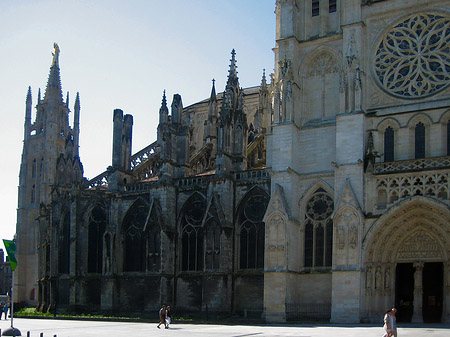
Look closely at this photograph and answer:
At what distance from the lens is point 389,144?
30.1 meters

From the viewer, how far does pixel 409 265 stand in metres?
30.1

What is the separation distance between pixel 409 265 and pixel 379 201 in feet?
11.8

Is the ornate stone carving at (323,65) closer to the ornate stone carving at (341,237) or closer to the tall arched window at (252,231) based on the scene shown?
the tall arched window at (252,231)

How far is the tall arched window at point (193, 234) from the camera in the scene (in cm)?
3647

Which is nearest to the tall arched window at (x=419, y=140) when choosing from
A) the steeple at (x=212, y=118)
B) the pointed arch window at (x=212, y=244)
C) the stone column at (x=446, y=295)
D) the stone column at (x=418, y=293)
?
the stone column at (x=418, y=293)

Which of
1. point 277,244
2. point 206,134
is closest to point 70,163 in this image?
point 206,134

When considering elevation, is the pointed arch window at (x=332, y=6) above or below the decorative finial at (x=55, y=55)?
below

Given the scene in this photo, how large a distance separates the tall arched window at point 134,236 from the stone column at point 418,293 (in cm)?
1631

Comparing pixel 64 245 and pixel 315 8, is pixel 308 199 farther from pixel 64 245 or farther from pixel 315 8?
pixel 64 245

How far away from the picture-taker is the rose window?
29.7m

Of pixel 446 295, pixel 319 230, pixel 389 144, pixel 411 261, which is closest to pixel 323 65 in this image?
pixel 389 144

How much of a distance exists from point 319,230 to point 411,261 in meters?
4.56

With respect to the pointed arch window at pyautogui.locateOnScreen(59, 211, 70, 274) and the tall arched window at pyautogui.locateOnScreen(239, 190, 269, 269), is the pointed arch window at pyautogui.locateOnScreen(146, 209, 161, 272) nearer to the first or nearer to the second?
the tall arched window at pyautogui.locateOnScreen(239, 190, 269, 269)

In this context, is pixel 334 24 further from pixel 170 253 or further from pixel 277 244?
pixel 170 253
